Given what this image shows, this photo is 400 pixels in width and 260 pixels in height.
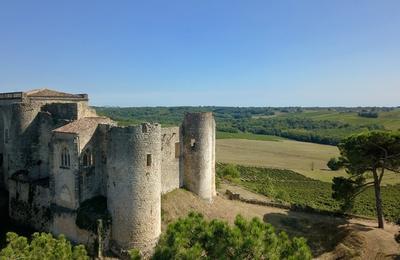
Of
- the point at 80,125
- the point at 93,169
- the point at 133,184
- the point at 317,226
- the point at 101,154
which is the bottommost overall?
the point at 317,226

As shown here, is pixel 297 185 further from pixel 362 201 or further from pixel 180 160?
pixel 180 160

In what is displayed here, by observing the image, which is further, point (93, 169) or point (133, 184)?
point (93, 169)

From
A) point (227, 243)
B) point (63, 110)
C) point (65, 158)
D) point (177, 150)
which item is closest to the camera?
point (227, 243)

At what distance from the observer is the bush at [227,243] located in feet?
39.9

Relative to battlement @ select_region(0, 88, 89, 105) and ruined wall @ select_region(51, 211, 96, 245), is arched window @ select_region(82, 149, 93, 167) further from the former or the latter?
battlement @ select_region(0, 88, 89, 105)

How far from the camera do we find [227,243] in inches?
493

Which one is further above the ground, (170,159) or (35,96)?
(35,96)

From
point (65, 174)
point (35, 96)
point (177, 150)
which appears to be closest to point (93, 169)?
point (65, 174)

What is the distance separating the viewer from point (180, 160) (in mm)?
25266

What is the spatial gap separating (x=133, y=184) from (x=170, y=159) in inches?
233

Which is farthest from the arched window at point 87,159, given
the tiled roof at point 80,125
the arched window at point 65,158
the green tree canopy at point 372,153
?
the green tree canopy at point 372,153

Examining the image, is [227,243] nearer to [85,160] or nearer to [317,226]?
[85,160]

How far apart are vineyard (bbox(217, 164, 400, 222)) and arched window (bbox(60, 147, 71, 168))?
18.3 m

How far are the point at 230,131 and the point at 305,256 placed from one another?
410ft
